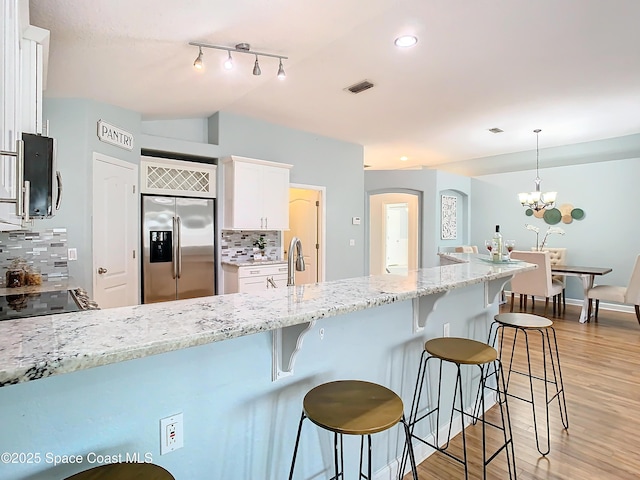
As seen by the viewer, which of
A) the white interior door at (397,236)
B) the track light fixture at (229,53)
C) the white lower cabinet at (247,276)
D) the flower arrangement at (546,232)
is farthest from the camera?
the white interior door at (397,236)

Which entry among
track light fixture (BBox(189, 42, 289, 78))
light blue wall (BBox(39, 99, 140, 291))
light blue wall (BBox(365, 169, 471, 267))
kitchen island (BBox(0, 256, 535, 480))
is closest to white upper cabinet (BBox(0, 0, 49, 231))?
kitchen island (BBox(0, 256, 535, 480))

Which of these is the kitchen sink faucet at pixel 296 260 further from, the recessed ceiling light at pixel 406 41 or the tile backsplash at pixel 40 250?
the tile backsplash at pixel 40 250

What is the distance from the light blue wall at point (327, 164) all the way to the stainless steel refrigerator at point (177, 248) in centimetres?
95

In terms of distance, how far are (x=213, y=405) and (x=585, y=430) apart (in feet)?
8.31

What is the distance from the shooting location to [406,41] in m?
2.92

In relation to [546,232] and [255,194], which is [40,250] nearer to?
[255,194]

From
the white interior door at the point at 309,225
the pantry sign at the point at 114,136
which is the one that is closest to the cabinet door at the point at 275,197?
the white interior door at the point at 309,225

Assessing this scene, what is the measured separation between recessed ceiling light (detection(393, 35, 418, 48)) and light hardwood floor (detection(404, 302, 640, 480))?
2.96 meters

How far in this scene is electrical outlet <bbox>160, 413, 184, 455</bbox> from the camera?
1042 mm

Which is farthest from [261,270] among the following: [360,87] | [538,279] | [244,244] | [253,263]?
[538,279]

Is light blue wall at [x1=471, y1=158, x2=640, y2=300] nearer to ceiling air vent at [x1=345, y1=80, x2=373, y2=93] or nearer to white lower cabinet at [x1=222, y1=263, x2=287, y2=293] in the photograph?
ceiling air vent at [x1=345, y1=80, x2=373, y2=93]

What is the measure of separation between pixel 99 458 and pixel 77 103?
10.3ft

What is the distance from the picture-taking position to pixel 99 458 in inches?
36.5

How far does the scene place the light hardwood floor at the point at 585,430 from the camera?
1.95 meters
